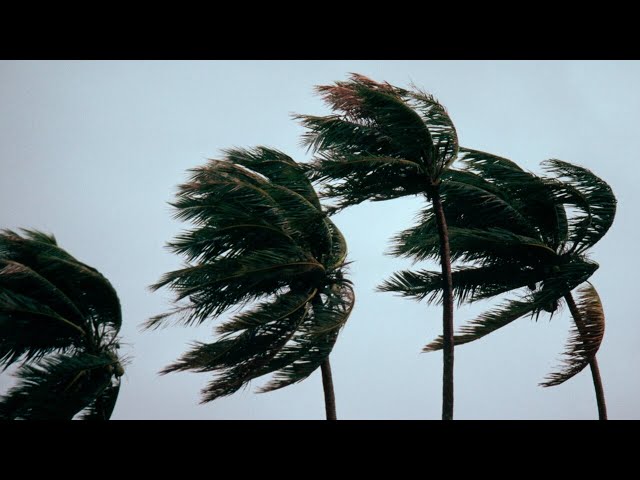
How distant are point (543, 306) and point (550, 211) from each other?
181cm

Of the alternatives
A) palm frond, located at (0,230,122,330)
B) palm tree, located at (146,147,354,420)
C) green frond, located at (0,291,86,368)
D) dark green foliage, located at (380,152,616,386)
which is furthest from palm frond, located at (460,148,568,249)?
green frond, located at (0,291,86,368)

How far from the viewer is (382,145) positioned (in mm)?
12070

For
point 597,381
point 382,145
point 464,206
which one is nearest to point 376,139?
point 382,145

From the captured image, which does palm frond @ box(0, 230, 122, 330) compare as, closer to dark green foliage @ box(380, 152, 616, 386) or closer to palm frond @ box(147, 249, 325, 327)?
palm frond @ box(147, 249, 325, 327)

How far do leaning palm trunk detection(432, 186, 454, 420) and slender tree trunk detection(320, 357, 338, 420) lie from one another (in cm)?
251

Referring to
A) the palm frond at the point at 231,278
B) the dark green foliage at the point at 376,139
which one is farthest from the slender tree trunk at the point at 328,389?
the dark green foliage at the point at 376,139

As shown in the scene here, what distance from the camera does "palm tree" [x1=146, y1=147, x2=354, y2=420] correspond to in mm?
12391

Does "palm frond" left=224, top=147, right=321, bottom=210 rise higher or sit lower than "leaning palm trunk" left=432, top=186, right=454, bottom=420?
higher

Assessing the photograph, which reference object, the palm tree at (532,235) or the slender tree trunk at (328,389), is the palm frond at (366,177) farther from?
the slender tree trunk at (328,389)

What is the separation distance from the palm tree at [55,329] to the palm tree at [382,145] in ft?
17.9

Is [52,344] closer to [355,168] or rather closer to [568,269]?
[355,168]

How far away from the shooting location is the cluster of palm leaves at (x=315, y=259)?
12.0 meters

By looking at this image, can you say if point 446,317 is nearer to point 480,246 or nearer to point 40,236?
point 480,246
